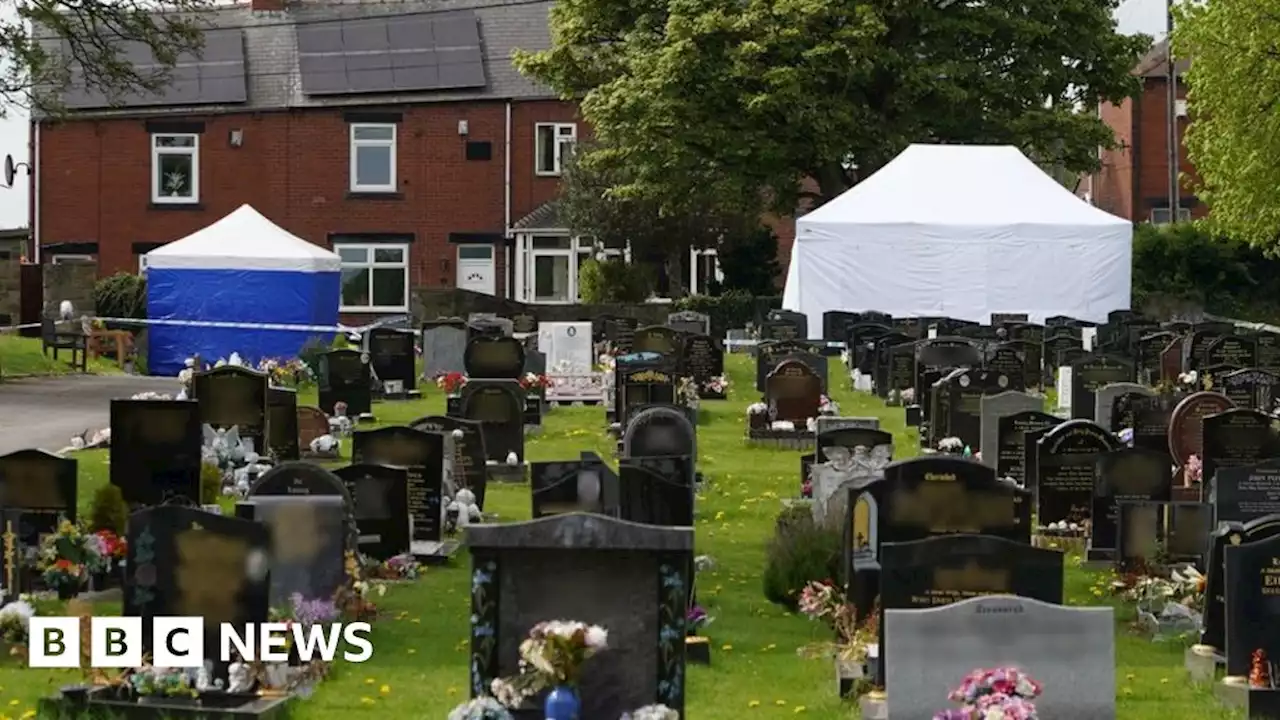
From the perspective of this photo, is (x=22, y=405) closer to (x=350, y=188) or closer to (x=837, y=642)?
(x=837, y=642)

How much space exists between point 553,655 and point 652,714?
1.68 feet

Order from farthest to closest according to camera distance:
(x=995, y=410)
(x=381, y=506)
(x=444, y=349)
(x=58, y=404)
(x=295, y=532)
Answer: (x=444, y=349) < (x=58, y=404) < (x=995, y=410) < (x=381, y=506) < (x=295, y=532)

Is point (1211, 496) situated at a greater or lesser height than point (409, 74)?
lesser

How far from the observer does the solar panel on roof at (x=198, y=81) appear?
189 feet

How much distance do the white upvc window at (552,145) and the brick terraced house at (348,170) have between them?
0.07m

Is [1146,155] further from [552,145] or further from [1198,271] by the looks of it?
[552,145]

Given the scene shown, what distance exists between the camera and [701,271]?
195ft

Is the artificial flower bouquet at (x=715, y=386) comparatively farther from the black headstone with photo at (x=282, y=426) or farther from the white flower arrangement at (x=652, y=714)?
the white flower arrangement at (x=652, y=714)

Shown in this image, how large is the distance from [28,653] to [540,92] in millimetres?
46115

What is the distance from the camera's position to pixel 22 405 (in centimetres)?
3112

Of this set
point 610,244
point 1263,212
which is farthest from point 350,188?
point 1263,212

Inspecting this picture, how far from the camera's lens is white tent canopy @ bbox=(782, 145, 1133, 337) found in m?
44.3

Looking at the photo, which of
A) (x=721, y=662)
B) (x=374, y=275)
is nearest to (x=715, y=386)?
(x=721, y=662)

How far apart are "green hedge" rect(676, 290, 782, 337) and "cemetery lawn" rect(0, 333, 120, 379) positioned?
14859 mm
